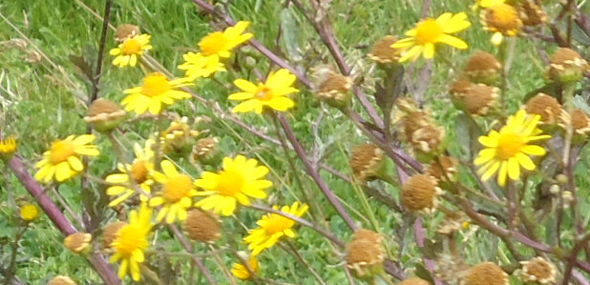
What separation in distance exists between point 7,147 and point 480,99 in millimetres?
612

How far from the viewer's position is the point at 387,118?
96 cm

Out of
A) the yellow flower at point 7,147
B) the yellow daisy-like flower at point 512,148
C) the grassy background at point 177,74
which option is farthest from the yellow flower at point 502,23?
the grassy background at point 177,74

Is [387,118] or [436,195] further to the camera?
[387,118]

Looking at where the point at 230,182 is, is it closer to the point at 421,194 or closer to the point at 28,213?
the point at 421,194

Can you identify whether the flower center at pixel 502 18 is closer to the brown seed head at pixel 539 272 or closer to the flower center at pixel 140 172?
the brown seed head at pixel 539 272

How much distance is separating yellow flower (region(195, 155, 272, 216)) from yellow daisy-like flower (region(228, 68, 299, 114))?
54 millimetres

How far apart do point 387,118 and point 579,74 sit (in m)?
0.18

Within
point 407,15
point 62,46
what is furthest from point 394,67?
point 62,46

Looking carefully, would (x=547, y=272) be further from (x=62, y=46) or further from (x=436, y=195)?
(x=62, y=46)

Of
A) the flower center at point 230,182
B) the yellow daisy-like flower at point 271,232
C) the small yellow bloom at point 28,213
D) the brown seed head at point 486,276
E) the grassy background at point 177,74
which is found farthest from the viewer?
the grassy background at point 177,74

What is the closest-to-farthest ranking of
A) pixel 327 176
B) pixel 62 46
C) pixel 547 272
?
pixel 547 272, pixel 327 176, pixel 62 46

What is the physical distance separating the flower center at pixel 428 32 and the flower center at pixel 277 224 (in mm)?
209

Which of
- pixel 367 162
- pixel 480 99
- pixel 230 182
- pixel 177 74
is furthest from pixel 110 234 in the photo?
pixel 177 74

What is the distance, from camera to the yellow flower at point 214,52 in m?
1.03
